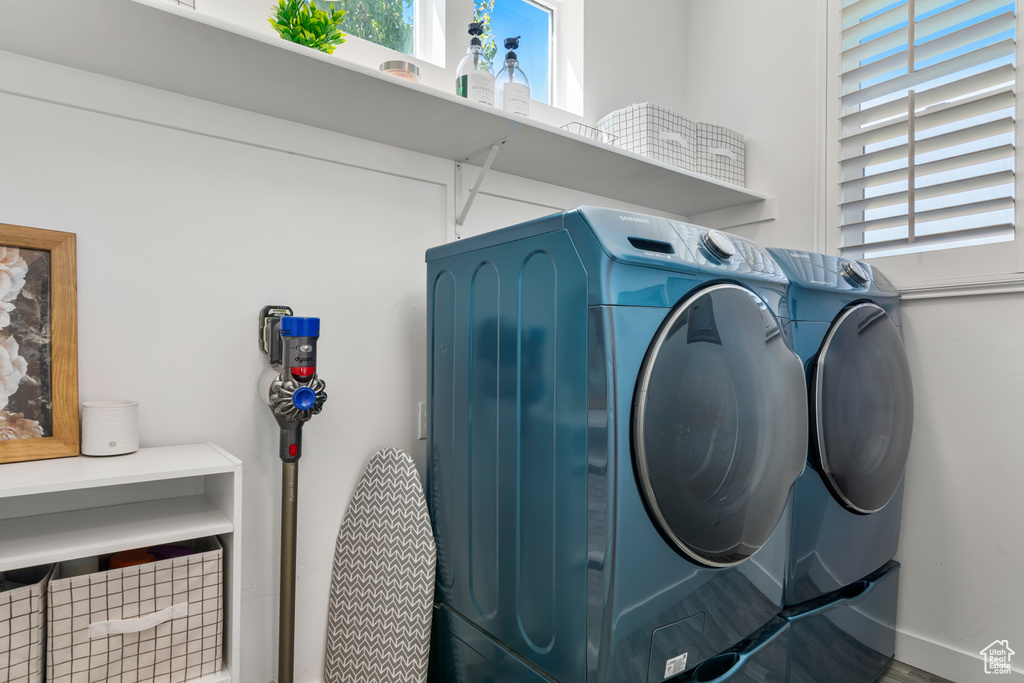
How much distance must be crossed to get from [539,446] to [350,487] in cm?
69

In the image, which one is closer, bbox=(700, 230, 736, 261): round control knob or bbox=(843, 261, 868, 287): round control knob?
bbox=(700, 230, 736, 261): round control knob

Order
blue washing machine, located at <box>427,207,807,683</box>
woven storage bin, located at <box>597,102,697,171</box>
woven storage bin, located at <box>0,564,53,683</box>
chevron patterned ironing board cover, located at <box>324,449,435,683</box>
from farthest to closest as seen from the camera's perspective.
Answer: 1. woven storage bin, located at <box>597,102,697,171</box>
2. chevron patterned ironing board cover, located at <box>324,449,435,683</box>
3. blue washing machine, located at <box>427,207,807,683</box>
4. woven storage bin, located at <box>0,564,53,683</box>

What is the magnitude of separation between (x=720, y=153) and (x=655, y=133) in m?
0.38

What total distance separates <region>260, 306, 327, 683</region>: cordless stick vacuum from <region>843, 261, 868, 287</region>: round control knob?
4.70 ft

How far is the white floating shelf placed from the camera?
101cm

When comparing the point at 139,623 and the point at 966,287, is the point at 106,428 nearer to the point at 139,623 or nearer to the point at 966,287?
the point at 139,623

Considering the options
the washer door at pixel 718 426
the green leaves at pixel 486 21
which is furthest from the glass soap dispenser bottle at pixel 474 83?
the washer door at pixel 718 426

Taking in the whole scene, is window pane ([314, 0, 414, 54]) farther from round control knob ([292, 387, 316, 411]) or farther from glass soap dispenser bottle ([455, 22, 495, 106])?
round control knob ([292, 387, 316, 411])

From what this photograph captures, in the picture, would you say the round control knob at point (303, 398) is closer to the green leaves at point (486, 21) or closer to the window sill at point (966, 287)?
the green leaves at point (486, 21)

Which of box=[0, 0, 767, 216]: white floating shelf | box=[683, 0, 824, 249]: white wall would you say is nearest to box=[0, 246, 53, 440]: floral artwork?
box=[0, 0, 767, 216]: white floating shelf

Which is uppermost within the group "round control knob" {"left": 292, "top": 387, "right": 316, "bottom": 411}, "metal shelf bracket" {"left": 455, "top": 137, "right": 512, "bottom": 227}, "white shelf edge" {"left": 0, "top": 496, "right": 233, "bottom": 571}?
"metal shelf bracket" {"left": 455, "top": 137, "right": 512, "bottom": 227}

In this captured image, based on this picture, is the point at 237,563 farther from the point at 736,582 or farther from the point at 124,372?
the point at 736,582

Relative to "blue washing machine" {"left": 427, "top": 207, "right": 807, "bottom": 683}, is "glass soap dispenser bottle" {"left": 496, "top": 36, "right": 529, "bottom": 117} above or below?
above

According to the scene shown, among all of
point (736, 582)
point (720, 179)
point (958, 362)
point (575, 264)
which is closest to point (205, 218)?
point (575, 264)
